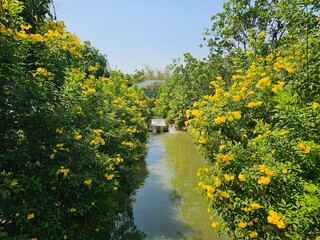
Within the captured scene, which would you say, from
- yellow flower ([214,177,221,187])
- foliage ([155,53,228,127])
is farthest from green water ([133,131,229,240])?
foliage ([155,53,228,127])

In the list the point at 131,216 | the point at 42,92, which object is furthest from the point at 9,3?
the point at 131,216

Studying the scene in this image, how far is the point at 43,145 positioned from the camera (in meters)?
3.36

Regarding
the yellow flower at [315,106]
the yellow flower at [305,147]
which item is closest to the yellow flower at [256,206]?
the yellow flower at [305,147]

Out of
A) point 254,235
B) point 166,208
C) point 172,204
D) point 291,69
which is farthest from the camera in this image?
point 172,204

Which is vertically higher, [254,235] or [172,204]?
[254,235]

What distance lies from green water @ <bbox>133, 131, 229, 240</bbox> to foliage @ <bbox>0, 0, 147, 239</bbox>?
202cm

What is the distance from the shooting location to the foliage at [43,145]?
2.84m

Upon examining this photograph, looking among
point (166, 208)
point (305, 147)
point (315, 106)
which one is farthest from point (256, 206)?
point (166, 208)

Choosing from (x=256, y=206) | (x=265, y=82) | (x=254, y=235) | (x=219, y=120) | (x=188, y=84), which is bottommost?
(x=254, y=235)

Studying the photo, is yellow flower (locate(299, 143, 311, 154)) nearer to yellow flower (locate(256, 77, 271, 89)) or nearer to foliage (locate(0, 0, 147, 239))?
yellow flower (locate(256, 77, 271, 89))

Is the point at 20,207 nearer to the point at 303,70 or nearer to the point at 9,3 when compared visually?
the point at 9,3

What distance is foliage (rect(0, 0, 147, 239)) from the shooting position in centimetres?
284

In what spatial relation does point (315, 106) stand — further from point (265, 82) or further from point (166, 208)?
point (166, 208)

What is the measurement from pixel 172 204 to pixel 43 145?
459 cm
